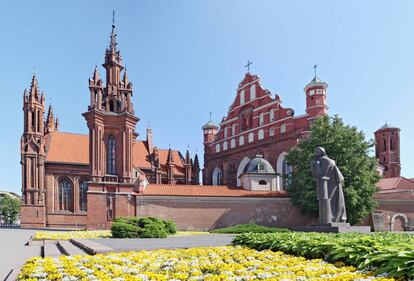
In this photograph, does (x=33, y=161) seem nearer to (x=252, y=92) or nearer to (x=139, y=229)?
(x=252, y=92)

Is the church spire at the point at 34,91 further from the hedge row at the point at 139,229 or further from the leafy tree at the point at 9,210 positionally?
the leafy tree at the point at 9,210

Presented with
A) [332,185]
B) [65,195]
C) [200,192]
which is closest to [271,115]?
[200,192]

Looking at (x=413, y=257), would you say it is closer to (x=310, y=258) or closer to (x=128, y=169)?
A: (x=310, y=258)

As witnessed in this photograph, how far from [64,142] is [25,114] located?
19.4 feet

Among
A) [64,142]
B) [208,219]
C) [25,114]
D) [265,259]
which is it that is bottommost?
[208,219]

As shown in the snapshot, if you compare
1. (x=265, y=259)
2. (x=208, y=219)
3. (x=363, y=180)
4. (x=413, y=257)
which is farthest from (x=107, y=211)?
(x=413, y=257)

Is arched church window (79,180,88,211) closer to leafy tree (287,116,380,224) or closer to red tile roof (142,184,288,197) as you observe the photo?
red tile roof (142,184,288,197)

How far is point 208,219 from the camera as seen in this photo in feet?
114

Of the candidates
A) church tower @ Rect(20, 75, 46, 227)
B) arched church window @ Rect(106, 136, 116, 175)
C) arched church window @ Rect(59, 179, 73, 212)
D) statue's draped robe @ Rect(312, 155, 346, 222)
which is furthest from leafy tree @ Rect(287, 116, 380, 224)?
church tower @ Rect(20, 75, 46, 227)

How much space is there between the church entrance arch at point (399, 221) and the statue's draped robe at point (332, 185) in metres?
22.2

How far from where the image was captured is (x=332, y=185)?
19438 millimetres

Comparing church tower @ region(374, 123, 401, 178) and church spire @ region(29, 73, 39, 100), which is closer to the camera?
church spire @ region(29, 73, 39, 100)

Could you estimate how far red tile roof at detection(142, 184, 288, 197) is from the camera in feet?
114

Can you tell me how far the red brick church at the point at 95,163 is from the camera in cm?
3469
